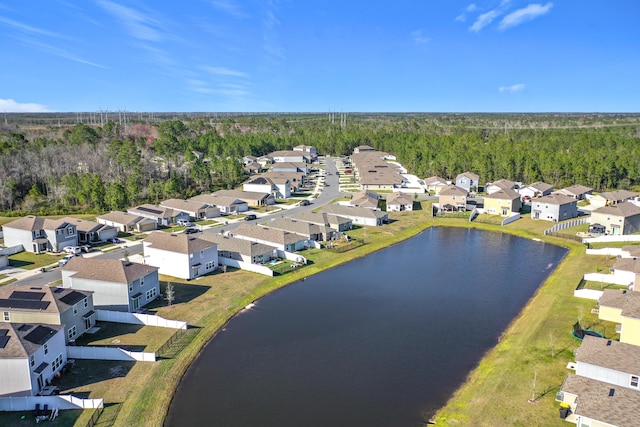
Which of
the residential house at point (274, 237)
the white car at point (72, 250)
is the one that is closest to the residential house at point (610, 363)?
the residential house at point (274, 237)

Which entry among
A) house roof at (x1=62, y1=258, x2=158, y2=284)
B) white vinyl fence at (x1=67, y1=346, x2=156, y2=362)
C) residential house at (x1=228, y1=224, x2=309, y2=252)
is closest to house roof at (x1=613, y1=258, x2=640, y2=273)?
residential house at (x1=228, y1=224, x2=309, y2=252)

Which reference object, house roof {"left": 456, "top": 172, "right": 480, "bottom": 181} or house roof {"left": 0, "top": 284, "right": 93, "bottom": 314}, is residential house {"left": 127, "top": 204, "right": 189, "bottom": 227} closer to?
house roof {"left": 0, "top": 284, "right": 93, "bottom": 314}

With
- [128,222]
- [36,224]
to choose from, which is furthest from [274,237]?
[36,224]

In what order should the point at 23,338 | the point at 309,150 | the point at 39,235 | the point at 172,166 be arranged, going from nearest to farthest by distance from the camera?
the point at 23,338
the point at 39,235
the point at 172,166
the point at 309,150

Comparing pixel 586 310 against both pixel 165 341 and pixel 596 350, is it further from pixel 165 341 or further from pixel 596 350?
pixel 165 341

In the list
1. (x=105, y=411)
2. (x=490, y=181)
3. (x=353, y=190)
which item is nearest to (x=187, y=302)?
(x=105, y=411)

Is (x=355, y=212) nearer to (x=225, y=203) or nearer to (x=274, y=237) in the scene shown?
(x=274, y=237)
